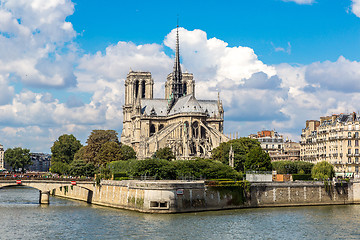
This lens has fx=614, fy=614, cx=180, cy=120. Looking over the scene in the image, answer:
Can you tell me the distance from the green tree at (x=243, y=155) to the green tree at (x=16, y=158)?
8874cm

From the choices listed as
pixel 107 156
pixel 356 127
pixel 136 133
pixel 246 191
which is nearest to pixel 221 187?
pixel 246 191

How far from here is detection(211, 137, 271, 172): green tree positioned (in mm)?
88375

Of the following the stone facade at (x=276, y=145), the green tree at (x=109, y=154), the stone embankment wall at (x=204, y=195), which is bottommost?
the stone embankment wall at (x=204, y=195)

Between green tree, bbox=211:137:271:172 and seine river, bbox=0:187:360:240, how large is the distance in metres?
18.9

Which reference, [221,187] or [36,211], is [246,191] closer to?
[221,187]

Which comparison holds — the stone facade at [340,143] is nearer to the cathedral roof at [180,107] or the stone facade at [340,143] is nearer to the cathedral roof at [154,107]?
the cathedral roof at [180,107]

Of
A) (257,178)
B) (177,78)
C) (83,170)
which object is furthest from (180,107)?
(257,178)

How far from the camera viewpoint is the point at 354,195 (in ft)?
257

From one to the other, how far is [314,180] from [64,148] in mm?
78089

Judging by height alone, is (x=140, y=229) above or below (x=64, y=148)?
below

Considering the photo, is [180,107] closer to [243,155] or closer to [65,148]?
[65,148]

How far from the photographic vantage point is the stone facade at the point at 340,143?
9362 cm

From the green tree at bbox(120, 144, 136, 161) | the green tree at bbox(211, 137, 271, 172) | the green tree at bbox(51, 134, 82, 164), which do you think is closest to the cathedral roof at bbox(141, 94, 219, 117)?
the green tree at bbox(120, 144, 136, 161)

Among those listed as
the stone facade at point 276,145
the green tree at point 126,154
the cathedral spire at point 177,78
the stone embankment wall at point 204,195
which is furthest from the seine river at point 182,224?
the cathedral spire at point 177,78
